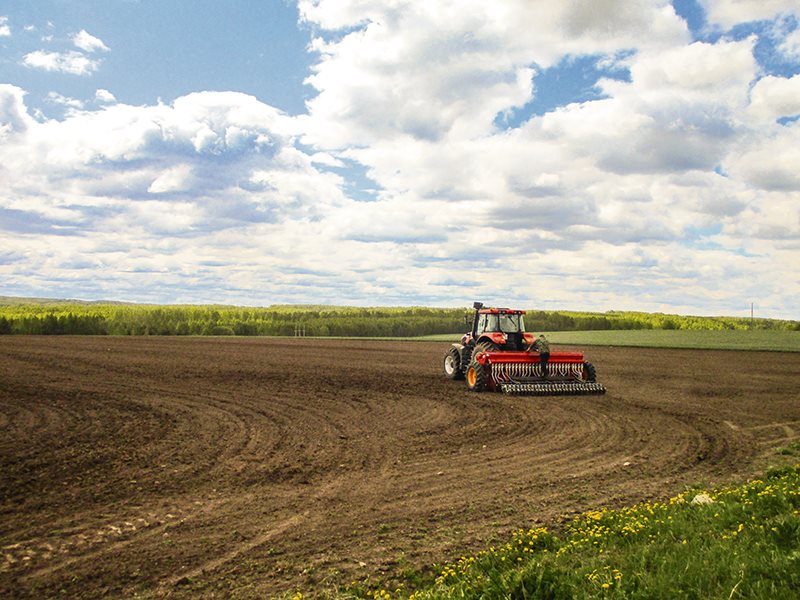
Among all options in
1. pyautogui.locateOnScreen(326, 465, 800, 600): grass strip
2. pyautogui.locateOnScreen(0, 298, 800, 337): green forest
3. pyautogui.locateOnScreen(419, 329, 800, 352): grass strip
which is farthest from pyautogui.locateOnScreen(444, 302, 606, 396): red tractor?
pyautogui.locateOnScreen(0, 298, 800, 337): green forest

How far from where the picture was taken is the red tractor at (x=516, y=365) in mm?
18984

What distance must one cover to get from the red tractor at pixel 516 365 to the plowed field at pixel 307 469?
2.30ft

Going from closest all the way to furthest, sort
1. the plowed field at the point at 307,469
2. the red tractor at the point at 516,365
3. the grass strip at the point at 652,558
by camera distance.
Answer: the grass strip at the point at 652,558 < the plowed field at the point at 307,469 < the red tractor at the point at 516,365

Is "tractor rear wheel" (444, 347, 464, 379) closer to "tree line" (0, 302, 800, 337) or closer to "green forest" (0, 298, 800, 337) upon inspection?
"green forest" (0, 298, 800, 337)

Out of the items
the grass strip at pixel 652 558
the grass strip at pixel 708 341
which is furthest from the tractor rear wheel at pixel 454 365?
the grass strip at pixel 708 341

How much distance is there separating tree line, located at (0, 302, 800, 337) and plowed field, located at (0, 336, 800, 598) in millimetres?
48795

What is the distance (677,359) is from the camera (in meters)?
33.8

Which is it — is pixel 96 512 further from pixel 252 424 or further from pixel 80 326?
pixel 80 326

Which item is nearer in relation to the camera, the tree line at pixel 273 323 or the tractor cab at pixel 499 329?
the tractor cab at pixel 499 329

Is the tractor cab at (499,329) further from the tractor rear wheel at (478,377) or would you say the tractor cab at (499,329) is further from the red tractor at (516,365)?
the tractor rear wheel at (478,377)

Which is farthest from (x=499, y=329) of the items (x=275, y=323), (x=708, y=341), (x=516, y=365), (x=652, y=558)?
(x=275, y=323)

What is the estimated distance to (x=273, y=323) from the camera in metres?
72.3

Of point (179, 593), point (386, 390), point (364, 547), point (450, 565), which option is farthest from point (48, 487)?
point (386, 390)

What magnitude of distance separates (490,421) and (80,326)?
61625 millimetres
